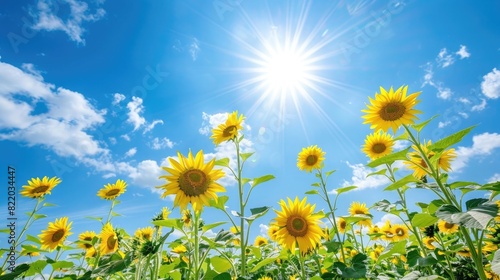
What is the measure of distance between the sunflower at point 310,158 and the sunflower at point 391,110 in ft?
7.70

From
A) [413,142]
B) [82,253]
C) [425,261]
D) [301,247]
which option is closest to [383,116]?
[413,142]

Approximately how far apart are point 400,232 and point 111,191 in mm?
6759

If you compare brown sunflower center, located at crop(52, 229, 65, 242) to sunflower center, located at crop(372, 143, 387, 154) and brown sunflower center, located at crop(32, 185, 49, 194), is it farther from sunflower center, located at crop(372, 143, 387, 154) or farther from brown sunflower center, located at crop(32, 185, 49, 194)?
sunflower center, located at crop(372, 143, 387, 154)

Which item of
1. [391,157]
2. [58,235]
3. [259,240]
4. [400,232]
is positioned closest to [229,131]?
[391,157]

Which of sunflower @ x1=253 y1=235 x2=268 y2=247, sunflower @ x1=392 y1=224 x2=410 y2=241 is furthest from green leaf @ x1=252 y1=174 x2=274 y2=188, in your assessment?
sunflower @ x1=392 y1=224 x2=410 y2=241

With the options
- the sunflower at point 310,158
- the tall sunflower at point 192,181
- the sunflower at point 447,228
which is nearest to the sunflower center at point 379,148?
the sunflower at point 310,158

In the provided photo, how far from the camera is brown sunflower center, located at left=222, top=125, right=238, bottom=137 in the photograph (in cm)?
403

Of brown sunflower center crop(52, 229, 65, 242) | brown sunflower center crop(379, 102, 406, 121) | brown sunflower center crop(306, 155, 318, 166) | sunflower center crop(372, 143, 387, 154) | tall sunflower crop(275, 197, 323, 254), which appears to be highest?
brown sunflower center crop(306, 155, 318, 166)

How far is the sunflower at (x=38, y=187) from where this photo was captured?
5.47m

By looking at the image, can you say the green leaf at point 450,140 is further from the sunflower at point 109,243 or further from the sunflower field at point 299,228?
the sunflower at point 109,243

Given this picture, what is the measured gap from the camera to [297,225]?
358cm

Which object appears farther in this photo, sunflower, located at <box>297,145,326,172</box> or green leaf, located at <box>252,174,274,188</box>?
sunflower, located at <box>297,145,326,172</box>

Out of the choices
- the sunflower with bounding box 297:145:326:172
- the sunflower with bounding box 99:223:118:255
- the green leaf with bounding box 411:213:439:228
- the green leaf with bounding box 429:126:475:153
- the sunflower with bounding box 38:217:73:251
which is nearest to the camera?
the green leaf with bounding box 411:213:439:228

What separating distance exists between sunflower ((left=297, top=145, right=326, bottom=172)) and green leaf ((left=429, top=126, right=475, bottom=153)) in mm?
3456
